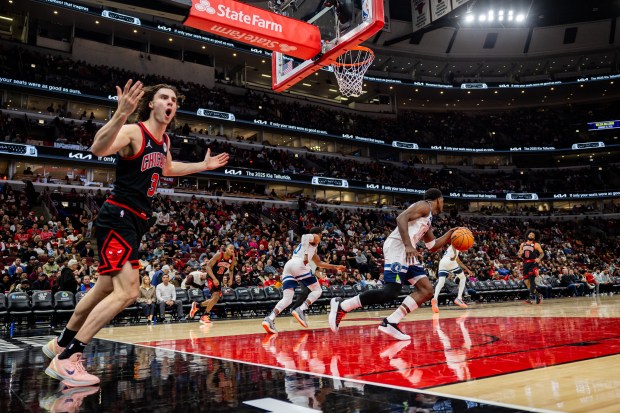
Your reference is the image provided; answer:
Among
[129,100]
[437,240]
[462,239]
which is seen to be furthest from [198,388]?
[462,239]

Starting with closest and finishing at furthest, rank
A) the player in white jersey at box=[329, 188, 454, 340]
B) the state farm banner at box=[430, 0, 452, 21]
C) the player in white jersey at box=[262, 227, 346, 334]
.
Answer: the player in white jersey at box=[329, 188, 454, 340], the player in white jersey at box=[262, 227, 346, 334], the state farm banner at box=[430, 0, 452, 21]

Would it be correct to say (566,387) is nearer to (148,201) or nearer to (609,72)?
(148,201)

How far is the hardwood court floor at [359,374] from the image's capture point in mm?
2641

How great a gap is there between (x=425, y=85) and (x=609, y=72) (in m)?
16.6

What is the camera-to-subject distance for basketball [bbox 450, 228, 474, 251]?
20.7 ft

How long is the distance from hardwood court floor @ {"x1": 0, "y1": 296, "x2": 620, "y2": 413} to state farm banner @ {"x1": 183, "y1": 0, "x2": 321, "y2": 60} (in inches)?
257

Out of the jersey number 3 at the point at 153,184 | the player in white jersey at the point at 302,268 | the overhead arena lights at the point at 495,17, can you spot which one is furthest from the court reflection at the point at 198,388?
the overhead arena lights at the point at 495,17

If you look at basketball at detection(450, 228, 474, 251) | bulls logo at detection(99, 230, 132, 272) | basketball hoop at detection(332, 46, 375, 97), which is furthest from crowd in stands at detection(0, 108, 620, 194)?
bulls logo at detection(99, 230, 132, 272)

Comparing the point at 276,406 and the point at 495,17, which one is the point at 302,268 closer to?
the point at 276,406

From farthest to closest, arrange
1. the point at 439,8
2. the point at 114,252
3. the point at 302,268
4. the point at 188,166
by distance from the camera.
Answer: the point at 439,8
the point at 302,268
the point at 188,166
the point at 114,252

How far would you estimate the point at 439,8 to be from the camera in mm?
30359

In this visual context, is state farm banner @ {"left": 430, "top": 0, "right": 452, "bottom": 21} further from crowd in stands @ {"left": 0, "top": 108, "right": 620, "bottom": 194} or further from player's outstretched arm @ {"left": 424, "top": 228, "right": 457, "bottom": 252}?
player's outstretched arm @ {"left": 424, "top": 228, "right": 457, "bottom": 252}

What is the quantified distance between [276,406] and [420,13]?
35.6m

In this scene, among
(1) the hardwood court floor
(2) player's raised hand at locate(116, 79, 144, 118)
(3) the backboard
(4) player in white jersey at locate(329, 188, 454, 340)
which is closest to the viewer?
(1) the hardwood court floor
